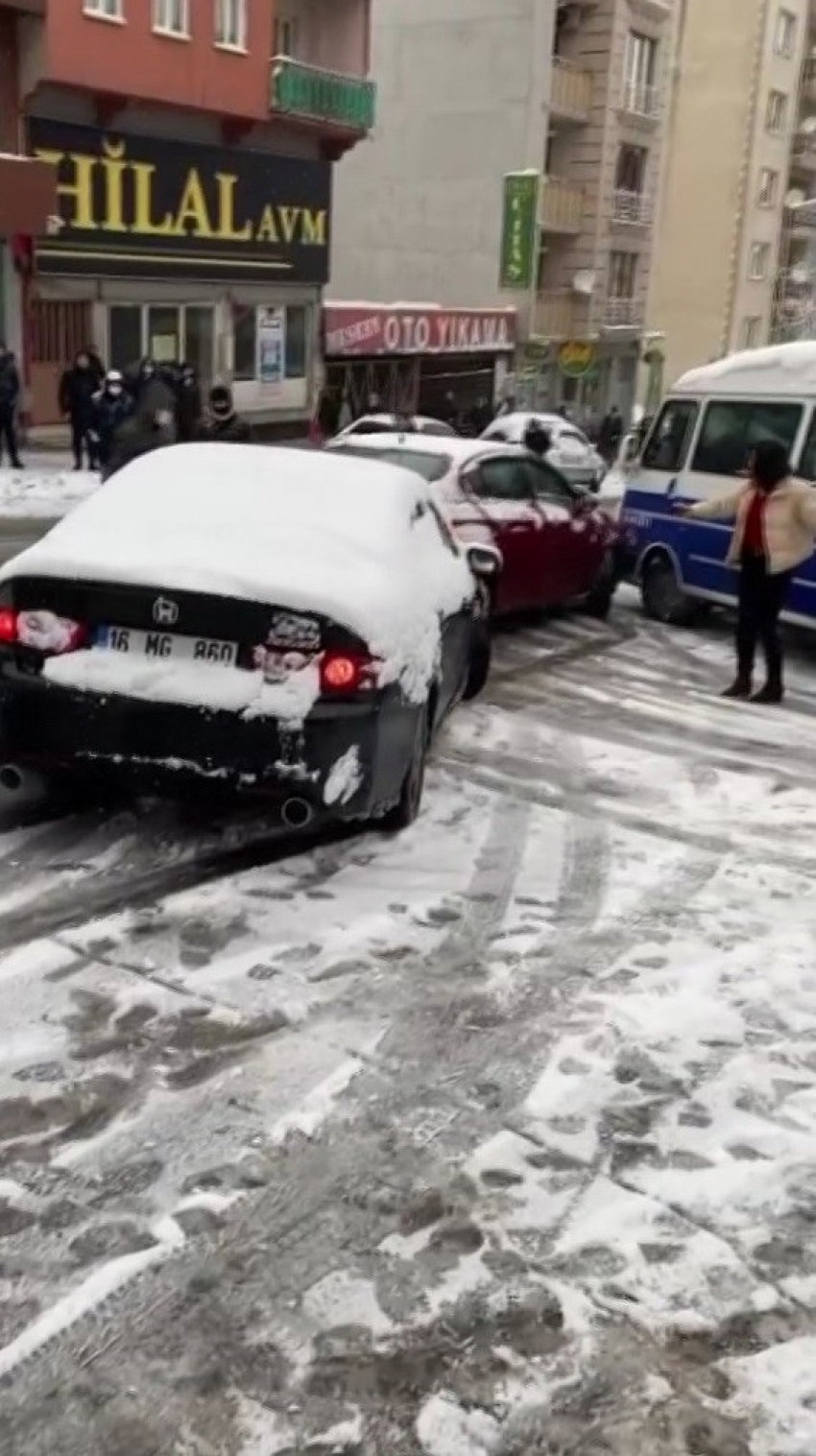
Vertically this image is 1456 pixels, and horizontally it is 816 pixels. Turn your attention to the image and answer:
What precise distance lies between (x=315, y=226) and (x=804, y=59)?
32071 mm

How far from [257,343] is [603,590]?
1786 cm

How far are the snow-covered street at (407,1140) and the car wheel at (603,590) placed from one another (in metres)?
6.06

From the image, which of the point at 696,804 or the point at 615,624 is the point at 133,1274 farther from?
the point at 615,624

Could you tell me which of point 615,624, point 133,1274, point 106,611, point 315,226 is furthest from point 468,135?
point 133,1274

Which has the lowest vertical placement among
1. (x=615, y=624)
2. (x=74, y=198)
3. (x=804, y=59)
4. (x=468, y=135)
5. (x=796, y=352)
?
(x=615, y=624)

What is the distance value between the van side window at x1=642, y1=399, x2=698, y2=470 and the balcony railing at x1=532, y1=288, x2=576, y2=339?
94.5ft

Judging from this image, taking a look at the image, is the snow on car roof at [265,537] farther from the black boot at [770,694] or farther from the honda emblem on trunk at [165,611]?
the black boot at [770,694]

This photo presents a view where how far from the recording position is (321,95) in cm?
2745

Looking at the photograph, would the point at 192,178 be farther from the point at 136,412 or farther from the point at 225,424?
the point at 225,424

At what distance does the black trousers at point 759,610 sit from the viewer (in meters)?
9.21

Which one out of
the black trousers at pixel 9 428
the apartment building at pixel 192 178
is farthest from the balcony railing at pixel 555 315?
the black trousers at pixel 9 428

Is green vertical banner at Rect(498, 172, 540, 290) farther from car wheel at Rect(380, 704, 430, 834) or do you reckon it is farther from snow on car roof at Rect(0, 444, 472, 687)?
car wheel at Rect(380, 704, 430, 834)

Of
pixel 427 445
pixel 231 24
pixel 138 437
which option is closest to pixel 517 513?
pixel 427 445

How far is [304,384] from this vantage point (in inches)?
1171
